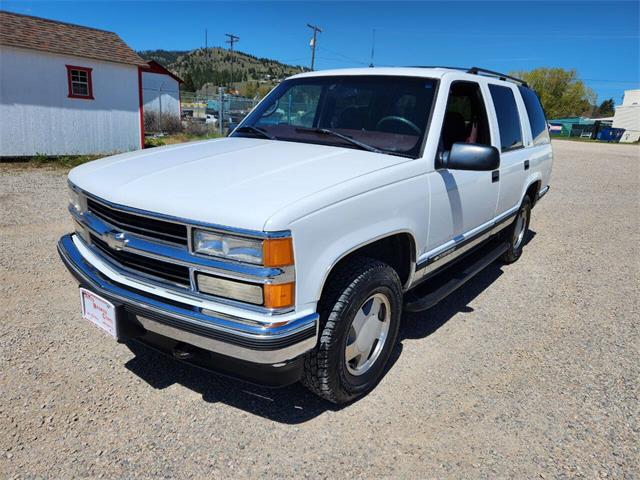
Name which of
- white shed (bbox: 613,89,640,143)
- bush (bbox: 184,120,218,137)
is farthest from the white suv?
white shed (bbox: 613,89,640,143)

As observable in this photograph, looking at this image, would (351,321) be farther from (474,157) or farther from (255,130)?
(255,130)

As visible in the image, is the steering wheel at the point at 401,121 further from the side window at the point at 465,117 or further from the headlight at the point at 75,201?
the headlight at the point at 75,201

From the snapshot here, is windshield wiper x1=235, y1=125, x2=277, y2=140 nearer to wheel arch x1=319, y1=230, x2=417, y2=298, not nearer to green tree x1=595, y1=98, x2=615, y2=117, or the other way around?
wheel arch x1=319, y1=230, x2=417, y2=298

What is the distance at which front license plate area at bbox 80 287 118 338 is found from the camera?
2463 mm

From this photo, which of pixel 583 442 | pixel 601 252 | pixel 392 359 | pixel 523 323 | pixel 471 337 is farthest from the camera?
pixel 601 252

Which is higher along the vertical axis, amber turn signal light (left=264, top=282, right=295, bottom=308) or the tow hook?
amber turn signal light (left=264, top=282, right=295, bottom=308)

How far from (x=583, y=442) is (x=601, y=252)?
4.60 m

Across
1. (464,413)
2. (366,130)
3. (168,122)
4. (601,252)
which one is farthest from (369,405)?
(168,122)

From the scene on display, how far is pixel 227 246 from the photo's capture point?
2.16 meters

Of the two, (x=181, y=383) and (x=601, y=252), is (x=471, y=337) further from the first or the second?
Answer: (x=601, y=252)

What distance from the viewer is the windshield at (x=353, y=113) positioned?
3279 millimetres

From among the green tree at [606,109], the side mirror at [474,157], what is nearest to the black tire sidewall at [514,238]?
the side mirror at [474,157]

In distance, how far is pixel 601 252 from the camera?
6457 mm

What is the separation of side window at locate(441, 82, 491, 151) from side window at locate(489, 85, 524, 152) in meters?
0.27
